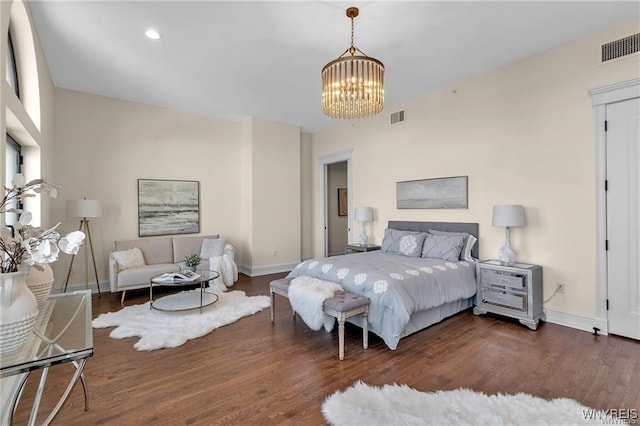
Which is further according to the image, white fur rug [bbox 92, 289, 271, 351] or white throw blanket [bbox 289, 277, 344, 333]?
white fur rug [bbox 92, 289, 271, 351]

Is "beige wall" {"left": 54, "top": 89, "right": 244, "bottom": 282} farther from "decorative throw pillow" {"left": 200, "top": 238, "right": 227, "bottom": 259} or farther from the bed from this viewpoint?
the bed

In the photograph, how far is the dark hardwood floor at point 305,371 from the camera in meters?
2.02

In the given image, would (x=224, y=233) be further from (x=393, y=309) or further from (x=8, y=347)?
(x=8, y=347)

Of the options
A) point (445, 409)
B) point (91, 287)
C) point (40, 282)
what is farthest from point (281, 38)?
point (91, 287)

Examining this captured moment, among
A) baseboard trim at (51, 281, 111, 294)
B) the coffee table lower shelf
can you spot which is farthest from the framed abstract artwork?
baseboard trim at (51, 281, 111, 294)

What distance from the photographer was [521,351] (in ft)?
9.17

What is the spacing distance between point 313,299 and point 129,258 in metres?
3.39

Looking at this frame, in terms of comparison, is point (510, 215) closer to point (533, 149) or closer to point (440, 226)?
point (533, 149)

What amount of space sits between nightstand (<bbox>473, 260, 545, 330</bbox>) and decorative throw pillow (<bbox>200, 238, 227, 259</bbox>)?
13.3 feet

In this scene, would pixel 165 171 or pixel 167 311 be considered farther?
pixel 165 171

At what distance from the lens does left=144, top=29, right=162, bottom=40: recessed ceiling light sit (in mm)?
3111

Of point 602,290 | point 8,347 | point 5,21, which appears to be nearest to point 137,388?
point 8,347

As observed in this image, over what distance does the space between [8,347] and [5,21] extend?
7.05ft

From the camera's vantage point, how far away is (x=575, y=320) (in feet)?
10.9
